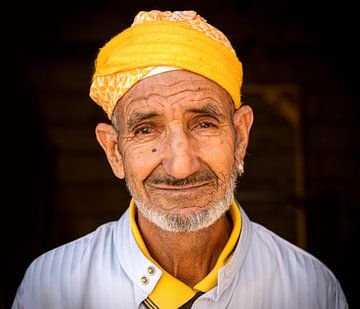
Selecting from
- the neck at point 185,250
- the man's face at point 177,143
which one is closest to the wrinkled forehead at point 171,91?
the man's face at point 177,143

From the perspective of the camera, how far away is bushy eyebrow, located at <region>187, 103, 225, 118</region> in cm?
198

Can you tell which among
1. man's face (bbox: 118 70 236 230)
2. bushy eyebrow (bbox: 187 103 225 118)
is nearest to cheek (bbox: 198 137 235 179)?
man's face (bbox: 118 70 236 230)

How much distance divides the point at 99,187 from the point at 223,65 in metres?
3.11

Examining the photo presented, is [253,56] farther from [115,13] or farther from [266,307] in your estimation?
[266,307]

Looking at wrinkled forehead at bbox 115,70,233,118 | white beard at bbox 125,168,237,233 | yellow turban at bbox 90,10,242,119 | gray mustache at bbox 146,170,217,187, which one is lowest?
white beard at bbox 125,168,237,233

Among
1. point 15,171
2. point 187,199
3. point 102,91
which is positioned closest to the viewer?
point 187,199

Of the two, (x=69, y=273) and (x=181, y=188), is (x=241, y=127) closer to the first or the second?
(x=181, y=188)

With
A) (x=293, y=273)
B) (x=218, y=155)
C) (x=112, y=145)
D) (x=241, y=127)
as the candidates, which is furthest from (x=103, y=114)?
(x=293, y=273)

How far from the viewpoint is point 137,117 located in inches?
78.6

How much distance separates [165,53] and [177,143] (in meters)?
0.36

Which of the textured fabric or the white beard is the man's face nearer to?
the white beard

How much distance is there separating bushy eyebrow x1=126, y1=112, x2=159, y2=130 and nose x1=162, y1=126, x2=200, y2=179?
108 mm

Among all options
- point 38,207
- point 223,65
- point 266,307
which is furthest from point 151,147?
point 38,207

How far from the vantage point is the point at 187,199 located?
1.97 m
